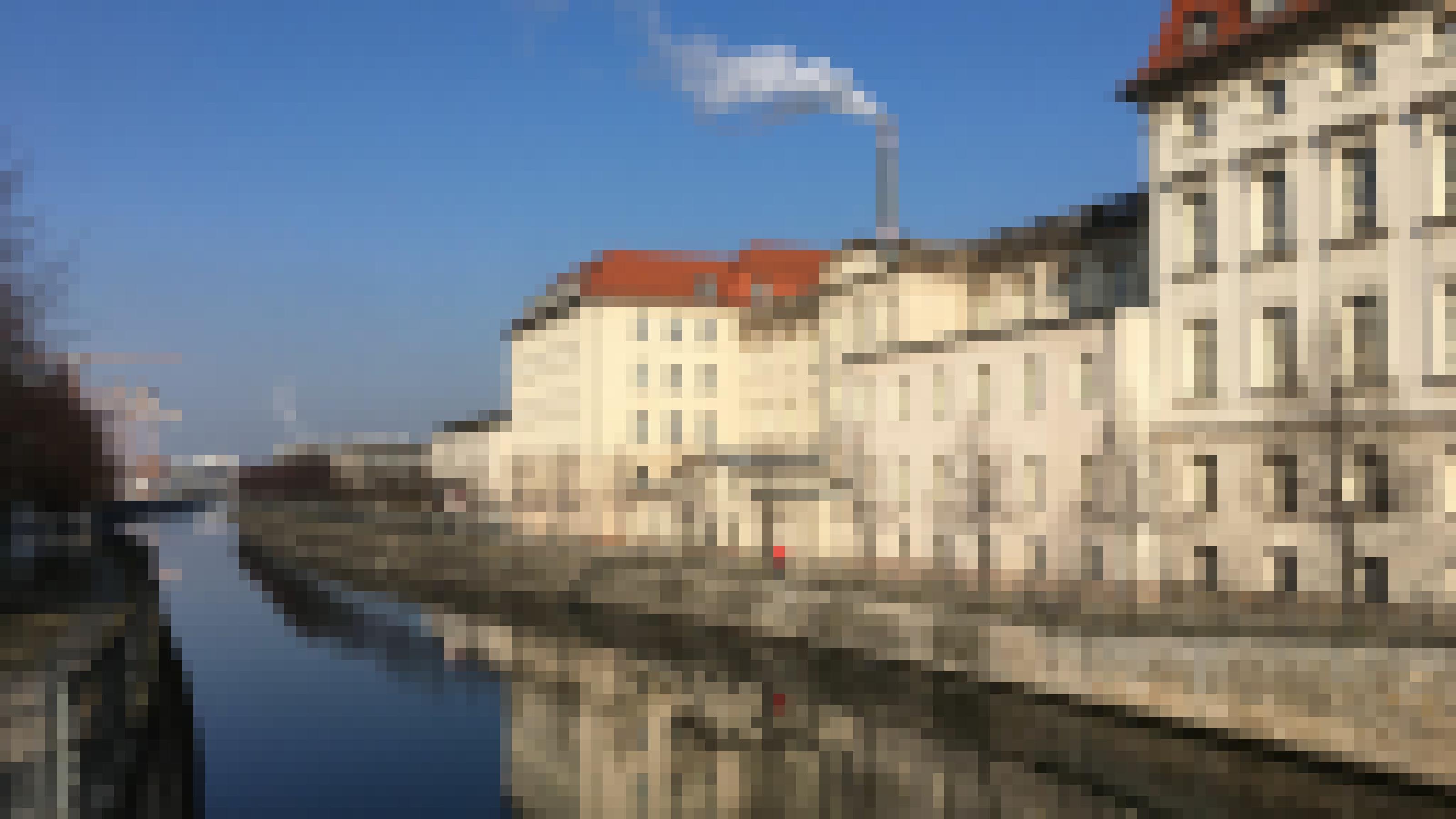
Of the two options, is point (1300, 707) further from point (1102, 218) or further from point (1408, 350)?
point (1102, 218)

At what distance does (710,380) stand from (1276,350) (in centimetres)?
4412

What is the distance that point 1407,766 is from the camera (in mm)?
18719

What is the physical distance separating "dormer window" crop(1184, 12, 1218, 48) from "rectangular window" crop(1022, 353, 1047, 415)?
9.52 m

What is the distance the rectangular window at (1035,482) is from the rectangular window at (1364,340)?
10.2 m

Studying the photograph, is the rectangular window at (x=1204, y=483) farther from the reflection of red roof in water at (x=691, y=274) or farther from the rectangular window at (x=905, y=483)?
the reflection of red roof in water at (x=691, y=274)

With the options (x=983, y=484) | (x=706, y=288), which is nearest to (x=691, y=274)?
(x=706, y=288)

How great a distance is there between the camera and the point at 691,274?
2906 inches

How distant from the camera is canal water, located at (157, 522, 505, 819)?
2486cm

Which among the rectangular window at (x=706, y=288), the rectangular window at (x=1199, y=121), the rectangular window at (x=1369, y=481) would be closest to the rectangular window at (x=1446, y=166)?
the rectangular window at (x=1369, y=481)

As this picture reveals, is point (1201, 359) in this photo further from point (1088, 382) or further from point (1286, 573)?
point (1286, 573)

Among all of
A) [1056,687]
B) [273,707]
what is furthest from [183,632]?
[1056,687]

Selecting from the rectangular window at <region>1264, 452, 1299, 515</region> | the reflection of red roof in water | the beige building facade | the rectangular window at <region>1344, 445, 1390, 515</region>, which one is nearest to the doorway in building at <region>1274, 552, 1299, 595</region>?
the beige building facade

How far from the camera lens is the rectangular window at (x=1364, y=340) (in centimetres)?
2800

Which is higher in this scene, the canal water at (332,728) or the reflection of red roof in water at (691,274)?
the reflection of red roof in water at (691,274)
